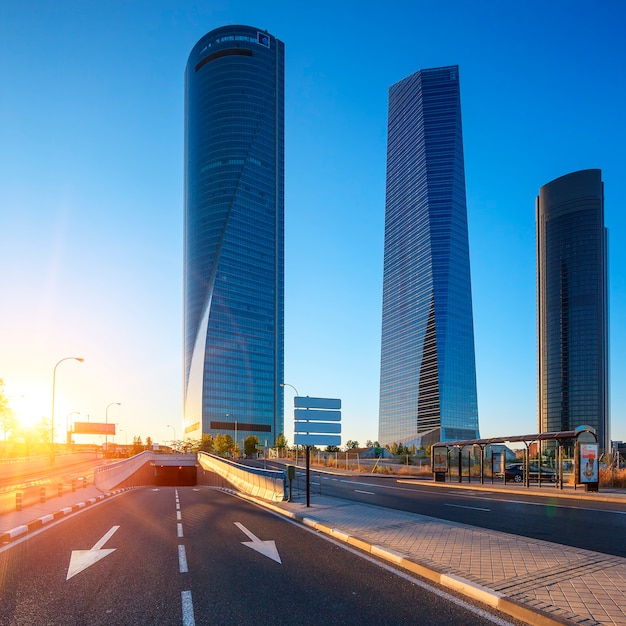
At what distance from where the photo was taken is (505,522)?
1462cm

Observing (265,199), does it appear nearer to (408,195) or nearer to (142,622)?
(408,195)

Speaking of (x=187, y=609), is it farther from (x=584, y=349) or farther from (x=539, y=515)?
(x=584, y=349)

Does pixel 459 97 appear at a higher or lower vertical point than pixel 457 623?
higher

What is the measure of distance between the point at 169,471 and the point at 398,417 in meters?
109

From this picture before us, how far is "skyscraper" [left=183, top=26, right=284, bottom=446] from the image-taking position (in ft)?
568

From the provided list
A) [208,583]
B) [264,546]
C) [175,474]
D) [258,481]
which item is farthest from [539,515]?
[175,474]

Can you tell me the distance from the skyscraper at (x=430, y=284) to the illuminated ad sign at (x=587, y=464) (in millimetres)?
136438

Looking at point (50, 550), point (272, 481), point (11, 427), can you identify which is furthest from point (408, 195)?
point (50, 550)

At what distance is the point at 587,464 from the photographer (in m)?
25.7

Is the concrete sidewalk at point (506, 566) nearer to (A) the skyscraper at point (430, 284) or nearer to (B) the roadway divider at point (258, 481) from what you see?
(B) the roadway divider at point (258, 481)

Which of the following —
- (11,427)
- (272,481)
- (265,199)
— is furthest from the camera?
(265,199)

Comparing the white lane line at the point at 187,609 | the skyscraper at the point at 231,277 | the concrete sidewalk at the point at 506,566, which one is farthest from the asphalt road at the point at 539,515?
the skyscraper at the point at 231,277

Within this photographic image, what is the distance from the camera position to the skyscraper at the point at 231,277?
173 m

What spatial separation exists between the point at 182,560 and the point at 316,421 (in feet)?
35.1
